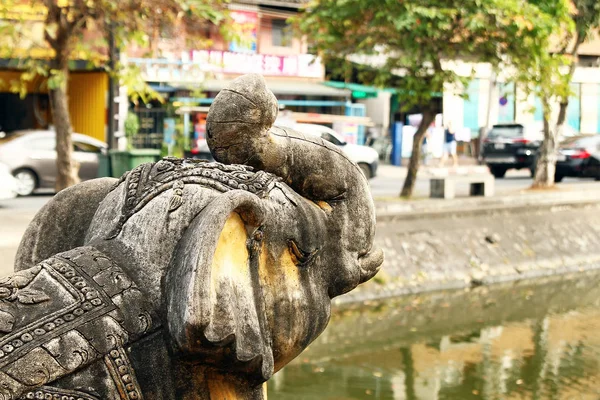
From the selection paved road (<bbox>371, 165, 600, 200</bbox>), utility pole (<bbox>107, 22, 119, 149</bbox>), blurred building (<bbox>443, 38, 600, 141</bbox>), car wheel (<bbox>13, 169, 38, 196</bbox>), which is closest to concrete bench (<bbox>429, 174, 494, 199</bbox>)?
paved road (<bbox>371, 165, 600, 200</bbox>)

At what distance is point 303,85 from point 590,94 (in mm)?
13967

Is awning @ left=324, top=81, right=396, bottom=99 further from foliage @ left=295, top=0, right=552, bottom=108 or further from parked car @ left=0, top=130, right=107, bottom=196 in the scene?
foliage @ left=295, top=0, right=552, bottom=108

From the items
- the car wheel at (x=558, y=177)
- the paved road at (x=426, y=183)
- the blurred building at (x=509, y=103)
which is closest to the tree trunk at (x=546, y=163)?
the paved road at (x=426, y=183)

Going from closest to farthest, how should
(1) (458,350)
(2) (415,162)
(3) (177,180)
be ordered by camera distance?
(3) (177,180)
(1) (458,350)
(2) (415,162)

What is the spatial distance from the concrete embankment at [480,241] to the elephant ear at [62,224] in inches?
347

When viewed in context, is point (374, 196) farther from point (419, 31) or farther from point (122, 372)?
point (122, 372)

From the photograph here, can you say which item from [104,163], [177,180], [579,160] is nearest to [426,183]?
[579,160]

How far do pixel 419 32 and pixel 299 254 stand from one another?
41.6ft

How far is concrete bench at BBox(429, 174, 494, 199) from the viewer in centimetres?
1606

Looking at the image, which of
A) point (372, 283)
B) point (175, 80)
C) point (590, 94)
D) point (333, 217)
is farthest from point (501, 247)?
point (590, 94)

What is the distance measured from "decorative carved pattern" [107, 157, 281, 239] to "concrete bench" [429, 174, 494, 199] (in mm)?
13871

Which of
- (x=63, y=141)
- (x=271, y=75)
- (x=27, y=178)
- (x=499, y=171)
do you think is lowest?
(x=499, y=171)

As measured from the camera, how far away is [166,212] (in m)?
2.24

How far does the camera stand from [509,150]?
2659 centimetres
